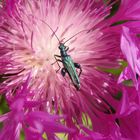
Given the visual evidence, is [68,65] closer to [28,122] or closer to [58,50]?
[58,50]

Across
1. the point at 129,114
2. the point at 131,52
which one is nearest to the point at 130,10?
the point at 131,52

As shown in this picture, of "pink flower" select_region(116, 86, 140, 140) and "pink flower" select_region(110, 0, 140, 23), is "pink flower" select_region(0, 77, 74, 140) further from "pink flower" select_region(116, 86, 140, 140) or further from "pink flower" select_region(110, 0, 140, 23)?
"pink flower" select_region(110, 0, 140, 23)

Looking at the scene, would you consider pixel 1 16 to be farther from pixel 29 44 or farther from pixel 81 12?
pixel 81 12

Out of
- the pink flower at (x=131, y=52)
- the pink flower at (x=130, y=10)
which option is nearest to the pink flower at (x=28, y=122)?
the pink flower at (x=131, y=52)

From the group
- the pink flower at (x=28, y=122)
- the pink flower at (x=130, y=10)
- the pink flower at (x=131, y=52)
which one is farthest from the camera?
the pink flower at (x=130, y=10)

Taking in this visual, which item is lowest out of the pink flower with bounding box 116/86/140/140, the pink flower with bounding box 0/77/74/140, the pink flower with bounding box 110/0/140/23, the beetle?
the pink flower with bounding box 116/86/140/140

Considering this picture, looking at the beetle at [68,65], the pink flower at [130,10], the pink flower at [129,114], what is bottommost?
the pink flower at [129,114]

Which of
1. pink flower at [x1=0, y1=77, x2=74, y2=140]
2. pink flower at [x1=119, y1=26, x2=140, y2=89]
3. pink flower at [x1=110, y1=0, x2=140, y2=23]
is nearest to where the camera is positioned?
pink flower at [x1=0, y1=77, x2=74, y2=140]

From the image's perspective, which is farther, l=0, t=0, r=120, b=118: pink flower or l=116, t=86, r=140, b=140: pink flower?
l=0, t=0, r=120, b=118: pink flower

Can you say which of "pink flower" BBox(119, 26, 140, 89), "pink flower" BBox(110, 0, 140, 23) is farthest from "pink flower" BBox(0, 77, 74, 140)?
"pink flower" BBox(110, 0, 140, 23)

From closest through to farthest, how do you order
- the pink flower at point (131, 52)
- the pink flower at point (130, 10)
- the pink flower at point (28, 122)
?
the pink flower at point (28, 122) → the pink flower at point (131, 52) → the pink flower at point (130, 10)

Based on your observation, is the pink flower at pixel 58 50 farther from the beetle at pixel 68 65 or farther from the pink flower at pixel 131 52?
the pink flower at pixel 131 52

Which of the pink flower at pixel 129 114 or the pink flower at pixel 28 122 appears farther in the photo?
the pink flower at pixel 129 114
